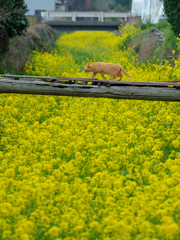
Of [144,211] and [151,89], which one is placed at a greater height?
[151,89]

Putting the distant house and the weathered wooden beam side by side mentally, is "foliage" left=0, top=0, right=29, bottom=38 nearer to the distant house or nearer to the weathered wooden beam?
the weathered wooden beam

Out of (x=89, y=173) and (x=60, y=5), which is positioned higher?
(x=60, y=5)

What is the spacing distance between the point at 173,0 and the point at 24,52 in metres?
7.27

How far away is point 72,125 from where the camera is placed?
23.3ft

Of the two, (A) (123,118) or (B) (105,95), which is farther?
(A) (123,118)

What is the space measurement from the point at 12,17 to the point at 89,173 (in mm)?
8856

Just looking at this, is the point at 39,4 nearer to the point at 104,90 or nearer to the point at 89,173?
the point at 104,90

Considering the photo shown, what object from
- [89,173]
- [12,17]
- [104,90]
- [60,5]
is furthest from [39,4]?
[89,173]

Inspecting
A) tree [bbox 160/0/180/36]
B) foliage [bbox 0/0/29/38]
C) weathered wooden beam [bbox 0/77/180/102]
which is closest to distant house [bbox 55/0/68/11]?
foliage [bbox 0/0/29/38]

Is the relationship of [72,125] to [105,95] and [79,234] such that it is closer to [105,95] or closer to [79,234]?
[105,95]

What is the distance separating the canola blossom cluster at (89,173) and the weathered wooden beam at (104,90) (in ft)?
1.81

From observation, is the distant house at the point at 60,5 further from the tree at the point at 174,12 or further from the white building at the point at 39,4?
the tree at the point at 174,12

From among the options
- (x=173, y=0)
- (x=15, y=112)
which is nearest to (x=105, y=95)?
(x=15, y=112)

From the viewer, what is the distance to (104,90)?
6.56 m
